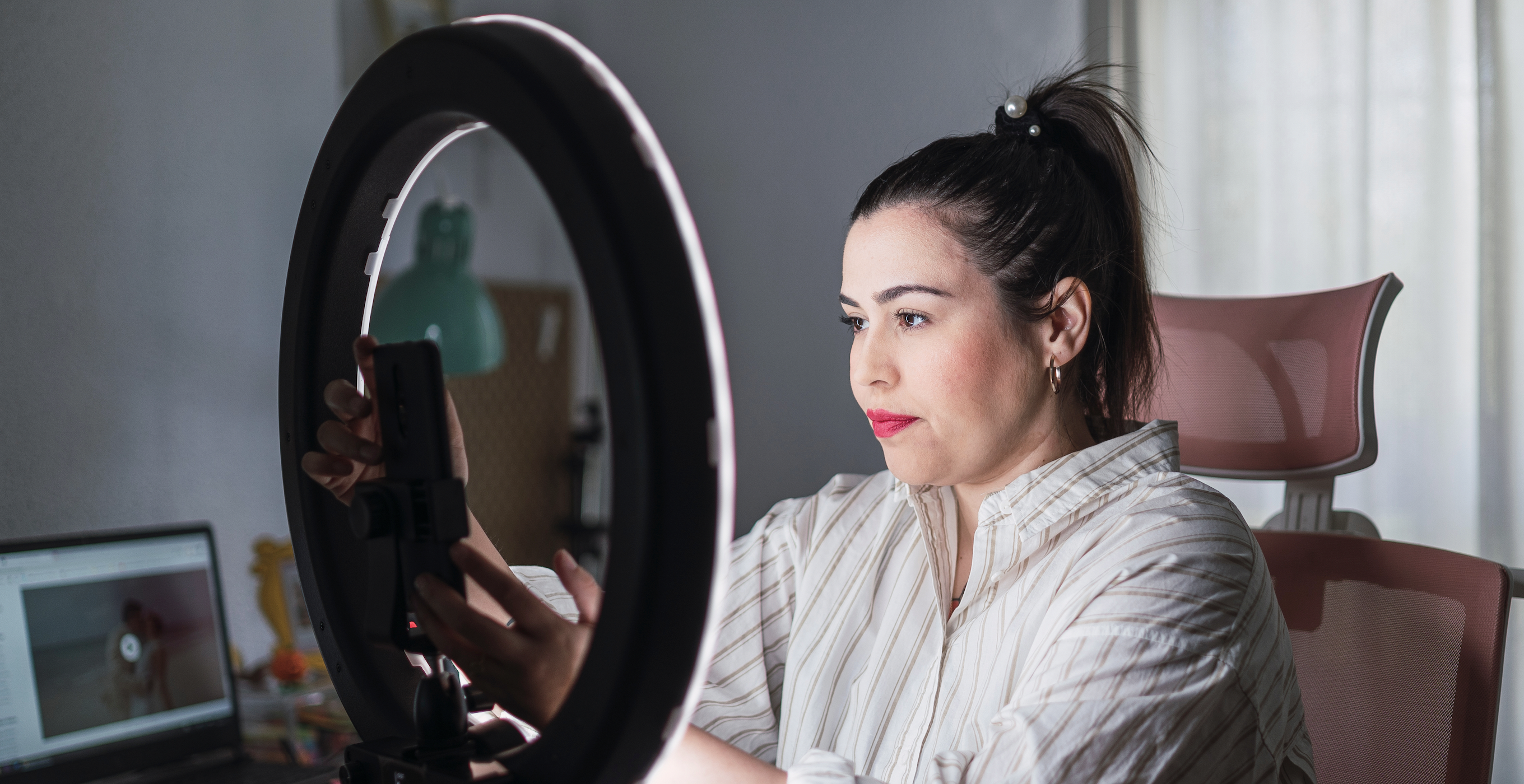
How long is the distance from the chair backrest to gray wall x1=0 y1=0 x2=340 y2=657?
175 centimetres

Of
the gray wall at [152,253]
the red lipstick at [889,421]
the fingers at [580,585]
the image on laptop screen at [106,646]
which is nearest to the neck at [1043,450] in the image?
the red lipstick at [889,421]

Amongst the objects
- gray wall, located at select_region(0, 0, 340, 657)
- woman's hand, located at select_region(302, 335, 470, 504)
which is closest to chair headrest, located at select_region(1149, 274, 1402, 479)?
woman's hand, located at select_region(302, 335, 470, 504)

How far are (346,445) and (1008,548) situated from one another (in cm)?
64

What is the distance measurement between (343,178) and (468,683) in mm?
279

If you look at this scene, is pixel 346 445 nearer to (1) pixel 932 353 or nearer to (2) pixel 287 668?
(1) pixel 932 353

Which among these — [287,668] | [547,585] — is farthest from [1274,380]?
[287,668]

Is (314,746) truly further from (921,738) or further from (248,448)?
(921,738)

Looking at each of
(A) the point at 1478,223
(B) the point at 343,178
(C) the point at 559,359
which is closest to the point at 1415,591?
(B) the point at 343,178

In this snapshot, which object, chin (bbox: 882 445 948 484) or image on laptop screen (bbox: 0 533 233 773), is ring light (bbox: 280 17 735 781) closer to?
chin (bbox: 882 445 948 484)

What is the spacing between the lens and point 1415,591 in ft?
3.26

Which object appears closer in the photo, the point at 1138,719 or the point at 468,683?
the point at 468,683

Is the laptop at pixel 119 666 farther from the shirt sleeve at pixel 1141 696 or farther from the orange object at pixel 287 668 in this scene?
the shirt sleeve at pixel 1141 696

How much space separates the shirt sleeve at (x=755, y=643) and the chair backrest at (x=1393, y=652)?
0.53 meters

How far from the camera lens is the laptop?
4.19 ft
